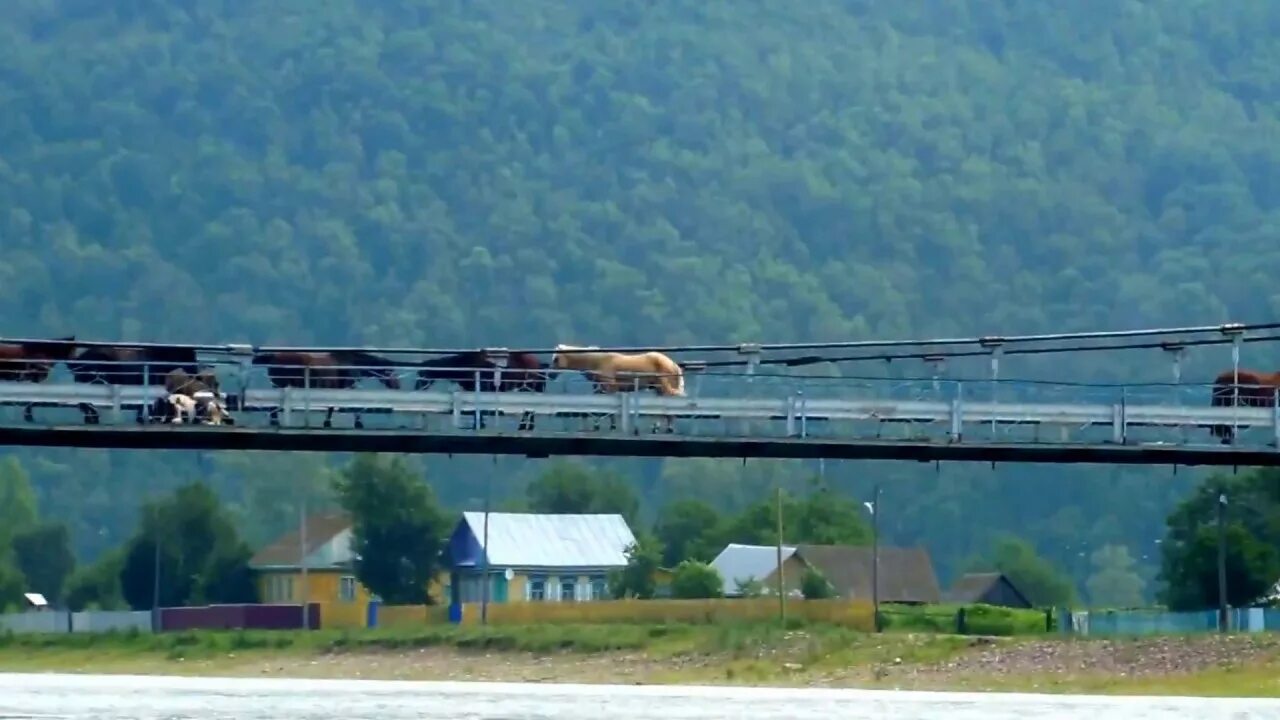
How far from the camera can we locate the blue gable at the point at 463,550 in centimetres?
13688

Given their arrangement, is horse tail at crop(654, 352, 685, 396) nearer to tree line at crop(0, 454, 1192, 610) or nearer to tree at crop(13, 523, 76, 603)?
tree line at crop(0, 454, 1192, 610)

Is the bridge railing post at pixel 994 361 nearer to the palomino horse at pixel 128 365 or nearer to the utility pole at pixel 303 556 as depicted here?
the palomino horse at pixel 128 365

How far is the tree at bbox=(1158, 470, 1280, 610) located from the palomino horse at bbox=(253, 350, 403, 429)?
59999 mm

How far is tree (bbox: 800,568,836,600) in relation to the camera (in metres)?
123

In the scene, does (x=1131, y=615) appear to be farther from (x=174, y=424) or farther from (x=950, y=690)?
(x=174, y=424)

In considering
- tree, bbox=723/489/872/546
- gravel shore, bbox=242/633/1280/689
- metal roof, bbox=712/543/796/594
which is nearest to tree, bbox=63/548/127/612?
metal roof, bbox=712/543/796/594

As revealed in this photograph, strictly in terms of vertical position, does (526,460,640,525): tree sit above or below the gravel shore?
above

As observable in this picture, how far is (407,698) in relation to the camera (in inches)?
2562

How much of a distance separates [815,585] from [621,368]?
225 ft

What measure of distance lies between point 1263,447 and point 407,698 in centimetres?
2348

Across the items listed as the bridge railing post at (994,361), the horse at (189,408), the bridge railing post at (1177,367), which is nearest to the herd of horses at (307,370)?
the horse at (189,408)

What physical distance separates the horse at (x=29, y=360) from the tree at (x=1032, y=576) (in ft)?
342

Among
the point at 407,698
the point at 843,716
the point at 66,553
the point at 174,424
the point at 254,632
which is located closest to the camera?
the point at 174,424

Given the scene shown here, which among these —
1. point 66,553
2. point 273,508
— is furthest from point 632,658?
point 273,508
